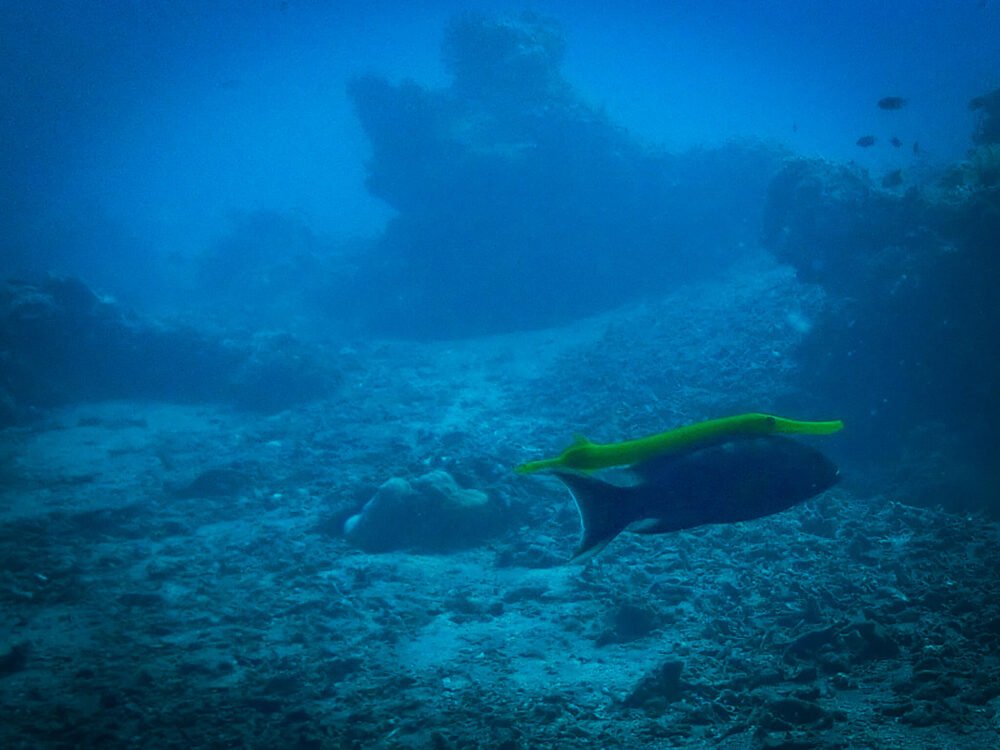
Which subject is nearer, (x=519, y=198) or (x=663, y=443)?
(x=663, y=443)

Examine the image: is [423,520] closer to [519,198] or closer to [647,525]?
[647,525]

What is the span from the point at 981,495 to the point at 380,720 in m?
8.23

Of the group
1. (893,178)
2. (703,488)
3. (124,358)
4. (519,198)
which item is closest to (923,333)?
(893,178)

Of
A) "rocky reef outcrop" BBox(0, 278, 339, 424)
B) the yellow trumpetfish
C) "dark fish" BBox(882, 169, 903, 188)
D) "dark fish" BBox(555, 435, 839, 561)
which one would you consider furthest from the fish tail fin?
"rocky reef outcrop" BBox(0, 278, 339, 424)

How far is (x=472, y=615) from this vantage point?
6367 mm

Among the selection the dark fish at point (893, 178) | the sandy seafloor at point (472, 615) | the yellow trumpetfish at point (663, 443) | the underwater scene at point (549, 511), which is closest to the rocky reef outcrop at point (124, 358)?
the underwater scene at point (549, 511)

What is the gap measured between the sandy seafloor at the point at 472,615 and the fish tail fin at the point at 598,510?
2.75 meters

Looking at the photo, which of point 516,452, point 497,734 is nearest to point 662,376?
point 516,452

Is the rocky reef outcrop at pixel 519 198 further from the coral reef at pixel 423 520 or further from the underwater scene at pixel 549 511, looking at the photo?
the coral reef at pixel 423 520

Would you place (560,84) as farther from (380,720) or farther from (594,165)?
(380,720)

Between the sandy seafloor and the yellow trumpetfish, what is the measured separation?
2812 mm

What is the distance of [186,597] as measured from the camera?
22.1 feet

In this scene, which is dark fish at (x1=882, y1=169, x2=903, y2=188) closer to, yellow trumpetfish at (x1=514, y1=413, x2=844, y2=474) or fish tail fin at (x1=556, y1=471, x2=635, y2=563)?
yellow trumpetfish at (x1=514, y1=413, x2=844, y2=474)

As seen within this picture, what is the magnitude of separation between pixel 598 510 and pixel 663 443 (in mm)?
364
